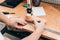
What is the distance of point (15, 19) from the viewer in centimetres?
132

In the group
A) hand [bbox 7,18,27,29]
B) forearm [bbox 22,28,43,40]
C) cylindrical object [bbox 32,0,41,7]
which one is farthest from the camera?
cylindrical object [bbox 32,0,41,7]

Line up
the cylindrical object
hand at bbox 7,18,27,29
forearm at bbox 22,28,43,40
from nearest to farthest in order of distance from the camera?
forearm at bbox 22,28,43,40 → hand at bbox 7,18,27,29 → the cylindrical object

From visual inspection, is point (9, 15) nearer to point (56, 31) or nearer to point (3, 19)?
point (3, 19)

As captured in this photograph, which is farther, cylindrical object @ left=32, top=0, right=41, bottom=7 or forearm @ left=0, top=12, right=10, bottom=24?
cylindrical object @ left=32, top=0, right=41, bottom=7

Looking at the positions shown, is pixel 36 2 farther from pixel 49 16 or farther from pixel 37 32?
pixel 37 32

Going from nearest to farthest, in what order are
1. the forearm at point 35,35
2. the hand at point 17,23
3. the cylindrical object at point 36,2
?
the forearm at point 35,35
the hand at point 17,23
the cylindrical object at point 36,2

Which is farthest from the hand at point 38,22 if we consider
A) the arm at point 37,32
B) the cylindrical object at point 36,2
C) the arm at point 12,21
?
the cylindrical object at point 36,2

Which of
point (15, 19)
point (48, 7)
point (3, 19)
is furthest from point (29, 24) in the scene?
point (48, 7)

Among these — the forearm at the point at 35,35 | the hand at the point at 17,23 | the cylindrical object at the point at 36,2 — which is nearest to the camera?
the forearm at the point at 35,35

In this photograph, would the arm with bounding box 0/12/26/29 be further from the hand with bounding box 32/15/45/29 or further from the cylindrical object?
the cylindrical object

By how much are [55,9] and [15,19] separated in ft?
1.45

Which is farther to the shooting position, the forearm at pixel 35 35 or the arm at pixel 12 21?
the arm at pixel 12 21

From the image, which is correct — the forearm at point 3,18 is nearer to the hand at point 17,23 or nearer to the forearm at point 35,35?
the hand at point 17,23

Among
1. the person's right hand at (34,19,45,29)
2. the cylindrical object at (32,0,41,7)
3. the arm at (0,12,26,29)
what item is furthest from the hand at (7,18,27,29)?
the cylindrical object at (32,0,41,7)
